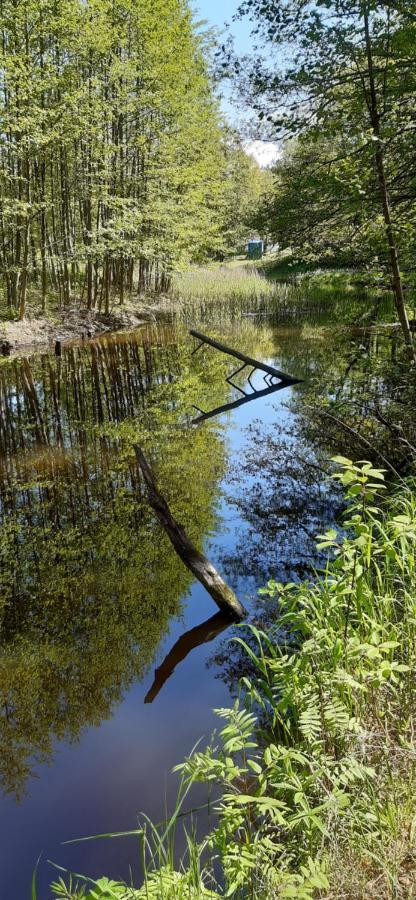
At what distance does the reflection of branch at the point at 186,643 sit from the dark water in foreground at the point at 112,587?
0.12 ft

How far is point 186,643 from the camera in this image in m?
4.16

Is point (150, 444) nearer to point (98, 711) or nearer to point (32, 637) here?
point (32, 637)

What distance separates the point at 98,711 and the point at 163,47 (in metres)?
22.1

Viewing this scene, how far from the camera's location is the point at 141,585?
480 cm

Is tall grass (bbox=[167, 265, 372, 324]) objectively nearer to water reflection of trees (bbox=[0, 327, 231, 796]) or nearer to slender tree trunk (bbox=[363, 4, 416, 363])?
water reflection of trees (bbox=[0, 327, 231, 796])

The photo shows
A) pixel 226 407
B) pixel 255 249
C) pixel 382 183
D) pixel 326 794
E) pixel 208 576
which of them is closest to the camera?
pixel 326 794

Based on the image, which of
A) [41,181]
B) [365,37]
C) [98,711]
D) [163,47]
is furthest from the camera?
[163,47]

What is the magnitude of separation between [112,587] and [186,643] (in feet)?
3.08

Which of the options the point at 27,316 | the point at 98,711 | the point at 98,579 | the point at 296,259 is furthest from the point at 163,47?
the point at 98,711

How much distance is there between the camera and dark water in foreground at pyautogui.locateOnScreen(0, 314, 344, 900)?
2.90m

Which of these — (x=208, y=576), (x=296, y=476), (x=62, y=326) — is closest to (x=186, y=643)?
(x=208, y=576)

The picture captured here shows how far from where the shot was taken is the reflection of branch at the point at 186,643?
3795 millimetres

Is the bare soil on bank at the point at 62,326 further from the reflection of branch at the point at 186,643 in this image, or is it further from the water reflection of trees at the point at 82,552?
the reflection of branch at the point at 186,643

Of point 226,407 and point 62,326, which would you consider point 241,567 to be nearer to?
point 226,407
